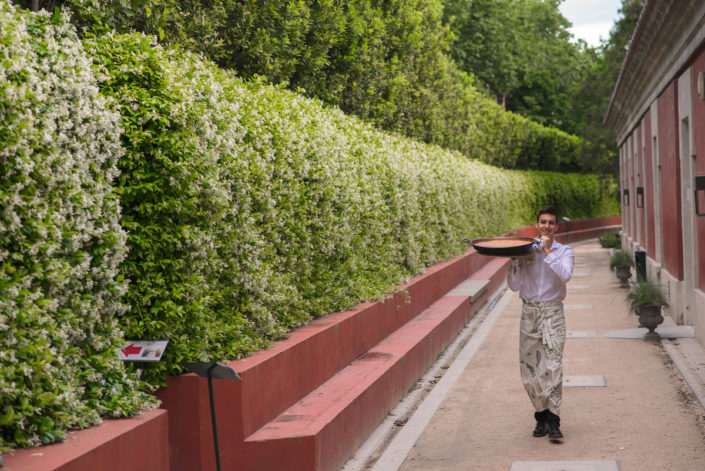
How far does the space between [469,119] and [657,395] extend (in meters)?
18.1

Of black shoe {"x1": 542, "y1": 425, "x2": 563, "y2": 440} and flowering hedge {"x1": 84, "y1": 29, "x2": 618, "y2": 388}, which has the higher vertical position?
flowering hedge {"x1": 84, "y1": 29, "x2": 618, "y2": 388}

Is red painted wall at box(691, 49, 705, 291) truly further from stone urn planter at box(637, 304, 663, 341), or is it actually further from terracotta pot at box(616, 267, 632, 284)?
terracotta pot at box(616, 267, 632, 284)

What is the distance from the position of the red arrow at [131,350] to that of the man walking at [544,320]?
11.8 feet

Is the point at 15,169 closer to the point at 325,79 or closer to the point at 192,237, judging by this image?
the point at 192,237

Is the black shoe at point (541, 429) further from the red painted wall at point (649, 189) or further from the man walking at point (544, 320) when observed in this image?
the red painted wall at point (649, 189)

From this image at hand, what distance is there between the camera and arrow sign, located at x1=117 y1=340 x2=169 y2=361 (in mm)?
4992

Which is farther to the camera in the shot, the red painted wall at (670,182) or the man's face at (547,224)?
the red painted wall at (670,182)

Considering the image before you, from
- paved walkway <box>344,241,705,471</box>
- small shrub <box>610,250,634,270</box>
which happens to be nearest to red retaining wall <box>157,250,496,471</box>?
paved walkway <box>344,241,705,471</box>

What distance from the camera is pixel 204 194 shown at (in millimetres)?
5562

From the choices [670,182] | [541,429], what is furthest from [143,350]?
[670,182]

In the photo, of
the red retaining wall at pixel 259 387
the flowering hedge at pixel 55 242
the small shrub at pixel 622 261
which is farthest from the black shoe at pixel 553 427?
the small shrub at pixel 622 261

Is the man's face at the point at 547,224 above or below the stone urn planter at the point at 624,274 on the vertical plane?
above

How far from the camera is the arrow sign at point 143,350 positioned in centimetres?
499

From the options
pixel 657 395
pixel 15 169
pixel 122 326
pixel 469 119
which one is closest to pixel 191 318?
pixel 122 326
